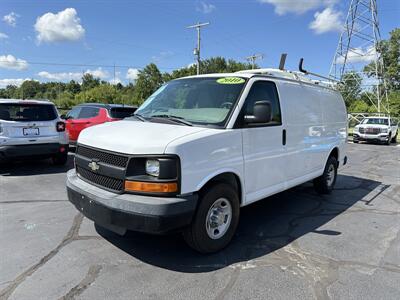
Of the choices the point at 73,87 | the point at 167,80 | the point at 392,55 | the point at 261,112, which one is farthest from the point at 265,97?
the point at 73,87

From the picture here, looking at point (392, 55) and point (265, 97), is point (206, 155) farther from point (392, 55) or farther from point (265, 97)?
point (392, 55)

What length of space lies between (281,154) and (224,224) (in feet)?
4.75

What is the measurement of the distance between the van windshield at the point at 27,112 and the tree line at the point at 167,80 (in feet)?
52.2

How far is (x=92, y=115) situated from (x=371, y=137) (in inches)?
641

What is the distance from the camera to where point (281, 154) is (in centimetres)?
475

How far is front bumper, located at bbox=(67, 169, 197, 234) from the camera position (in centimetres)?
316

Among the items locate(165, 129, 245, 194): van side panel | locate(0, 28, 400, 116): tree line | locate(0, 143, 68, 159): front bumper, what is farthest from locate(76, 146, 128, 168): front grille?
locate(0, 28, 400, 116): tree line

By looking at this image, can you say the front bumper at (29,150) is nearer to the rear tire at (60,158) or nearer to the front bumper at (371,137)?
the rear tire at (60,158)

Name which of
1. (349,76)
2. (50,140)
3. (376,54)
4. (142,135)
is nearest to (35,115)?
(50,140)

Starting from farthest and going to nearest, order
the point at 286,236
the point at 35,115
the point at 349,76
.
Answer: the point at 349,76 < the point at 35,115 < the point at 286,236

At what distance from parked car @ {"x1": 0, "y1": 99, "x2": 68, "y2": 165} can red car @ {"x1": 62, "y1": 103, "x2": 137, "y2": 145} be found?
5.57 ft

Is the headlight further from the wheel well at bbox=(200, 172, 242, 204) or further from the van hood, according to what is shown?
the wheel well at bbox=(200, 172, 242, 204)

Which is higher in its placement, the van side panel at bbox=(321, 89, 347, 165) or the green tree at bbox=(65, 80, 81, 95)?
the green tree at bbox=(65, 80, 81, 95)

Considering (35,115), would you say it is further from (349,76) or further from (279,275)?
(349,76)
